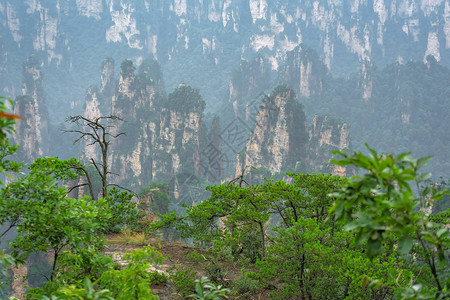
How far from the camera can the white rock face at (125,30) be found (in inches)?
3568

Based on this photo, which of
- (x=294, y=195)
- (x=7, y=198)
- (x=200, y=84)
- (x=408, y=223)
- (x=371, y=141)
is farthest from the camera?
(x=200, y=84)

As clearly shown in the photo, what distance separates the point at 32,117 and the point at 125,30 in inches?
1918

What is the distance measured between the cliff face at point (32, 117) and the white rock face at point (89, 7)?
37.2 metres

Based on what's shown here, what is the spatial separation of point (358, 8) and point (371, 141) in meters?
39.0

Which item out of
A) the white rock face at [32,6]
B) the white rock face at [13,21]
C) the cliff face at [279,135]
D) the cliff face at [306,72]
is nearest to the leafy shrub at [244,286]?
the cliff face at [279,135]

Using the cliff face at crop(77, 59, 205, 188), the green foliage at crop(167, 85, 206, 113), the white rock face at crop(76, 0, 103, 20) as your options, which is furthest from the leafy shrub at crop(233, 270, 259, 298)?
the white rock face at crop(76, 0, 103, 20)

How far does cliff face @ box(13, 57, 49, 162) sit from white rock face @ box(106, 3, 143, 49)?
34.0 m

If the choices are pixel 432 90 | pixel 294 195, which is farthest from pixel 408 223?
pixel 432 90

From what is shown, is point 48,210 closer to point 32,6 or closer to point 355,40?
point 355,40

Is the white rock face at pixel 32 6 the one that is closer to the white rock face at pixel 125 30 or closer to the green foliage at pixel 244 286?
the white rock face at pixel 125 30

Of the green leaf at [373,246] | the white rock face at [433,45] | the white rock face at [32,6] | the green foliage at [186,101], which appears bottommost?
the green leaf at [373,246]

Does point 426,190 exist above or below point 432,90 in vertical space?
below

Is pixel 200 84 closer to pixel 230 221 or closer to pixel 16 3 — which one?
pixel 16 3

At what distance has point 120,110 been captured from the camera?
50125 mm
